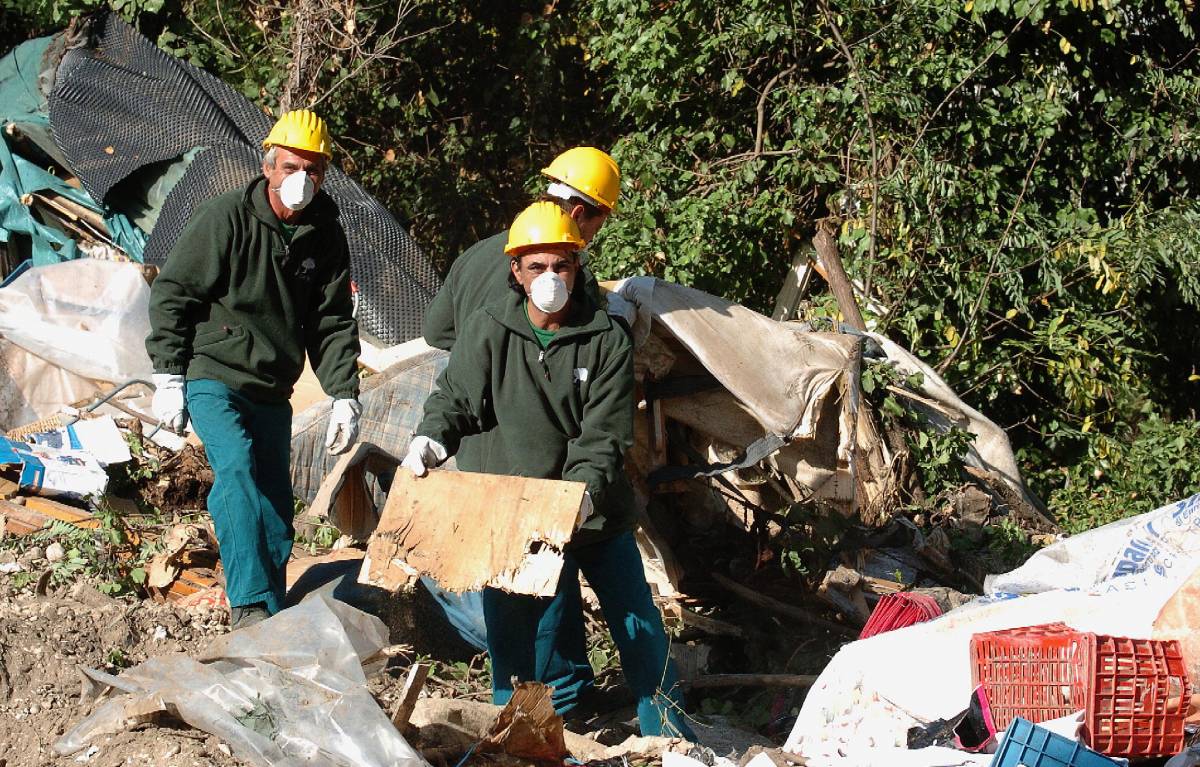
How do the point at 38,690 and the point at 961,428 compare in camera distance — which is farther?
the point at 961,428

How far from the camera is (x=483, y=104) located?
976cm

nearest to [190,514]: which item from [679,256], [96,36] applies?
[679,256]

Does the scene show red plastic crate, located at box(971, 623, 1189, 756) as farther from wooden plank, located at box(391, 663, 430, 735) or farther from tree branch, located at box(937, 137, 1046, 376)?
tree branch, located at box(937, 137, 1046, 376)

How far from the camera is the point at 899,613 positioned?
4484 millimetres

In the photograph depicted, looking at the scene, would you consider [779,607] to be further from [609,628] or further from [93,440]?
[93,440]

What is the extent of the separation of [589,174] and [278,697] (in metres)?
2.02

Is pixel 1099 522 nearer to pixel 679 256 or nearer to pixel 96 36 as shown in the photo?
pixel 679 256

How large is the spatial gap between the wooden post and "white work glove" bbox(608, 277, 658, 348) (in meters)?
2.75

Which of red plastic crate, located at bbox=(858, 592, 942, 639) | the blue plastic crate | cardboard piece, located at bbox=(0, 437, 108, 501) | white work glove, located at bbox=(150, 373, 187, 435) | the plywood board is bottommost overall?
cardboard piece, located at bbox=(0, 437, 108, 501)

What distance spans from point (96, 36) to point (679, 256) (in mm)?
3677

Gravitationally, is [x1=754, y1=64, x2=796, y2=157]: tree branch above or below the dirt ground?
above

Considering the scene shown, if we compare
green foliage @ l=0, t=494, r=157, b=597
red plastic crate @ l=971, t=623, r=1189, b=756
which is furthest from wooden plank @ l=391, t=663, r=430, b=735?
green foliage @ l=0, t=494, r=157, b=597

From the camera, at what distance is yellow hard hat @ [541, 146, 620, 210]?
448 centimetres

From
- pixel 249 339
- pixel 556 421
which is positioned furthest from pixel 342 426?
pixel 556 421
